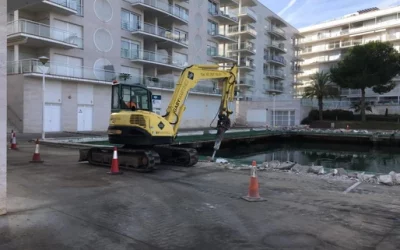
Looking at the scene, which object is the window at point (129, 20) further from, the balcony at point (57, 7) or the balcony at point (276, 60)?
the balcony at point (276, 60)

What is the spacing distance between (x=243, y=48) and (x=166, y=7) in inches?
896

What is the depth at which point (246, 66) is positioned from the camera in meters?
63.9

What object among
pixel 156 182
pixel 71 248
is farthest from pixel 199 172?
pixel 71 248

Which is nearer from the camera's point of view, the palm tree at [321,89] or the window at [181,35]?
the window at [181,35]

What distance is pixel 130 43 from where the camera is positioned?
41469 millimetres

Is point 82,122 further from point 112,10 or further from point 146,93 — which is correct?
point 146,93

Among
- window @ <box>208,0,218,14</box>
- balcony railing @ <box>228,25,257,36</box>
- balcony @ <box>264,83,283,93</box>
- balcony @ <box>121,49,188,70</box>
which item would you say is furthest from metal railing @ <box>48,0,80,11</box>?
balcony @ <box>264,83,283,93</box>

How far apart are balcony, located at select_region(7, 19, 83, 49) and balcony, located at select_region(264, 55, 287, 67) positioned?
47926mm

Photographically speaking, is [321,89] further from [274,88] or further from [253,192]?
[253,192]

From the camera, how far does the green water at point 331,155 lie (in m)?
25.9

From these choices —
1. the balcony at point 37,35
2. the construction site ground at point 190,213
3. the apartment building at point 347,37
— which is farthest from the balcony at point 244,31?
the construction site ground at point 190,213

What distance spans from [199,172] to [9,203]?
673cm

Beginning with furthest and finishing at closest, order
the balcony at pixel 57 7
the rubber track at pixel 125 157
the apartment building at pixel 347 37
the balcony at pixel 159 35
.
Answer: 1. the apartment building at pixel 347 37
2. the balcony at pixel 159 35
3. the balcony at pixel 57 7
4. the rubber track at pixel 125 157

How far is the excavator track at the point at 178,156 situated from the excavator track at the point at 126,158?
196cm
